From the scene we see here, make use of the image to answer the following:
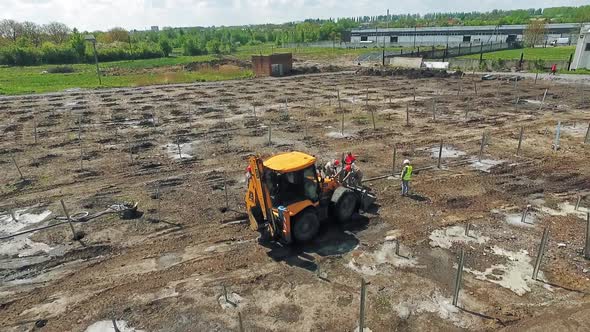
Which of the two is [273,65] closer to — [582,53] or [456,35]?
[582,53]

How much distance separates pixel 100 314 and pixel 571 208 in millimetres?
13203

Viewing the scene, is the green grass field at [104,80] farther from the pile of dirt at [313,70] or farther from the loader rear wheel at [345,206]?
the loader rear wheel at [345,206]

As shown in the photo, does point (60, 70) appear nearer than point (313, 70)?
No

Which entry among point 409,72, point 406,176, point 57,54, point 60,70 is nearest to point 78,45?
point 57,54

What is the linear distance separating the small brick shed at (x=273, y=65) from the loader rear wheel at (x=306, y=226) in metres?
37.5

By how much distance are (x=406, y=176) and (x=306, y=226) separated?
434 cm

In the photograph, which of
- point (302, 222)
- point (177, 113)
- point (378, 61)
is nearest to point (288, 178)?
point (302, 222)

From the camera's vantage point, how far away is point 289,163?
9633 millimetres

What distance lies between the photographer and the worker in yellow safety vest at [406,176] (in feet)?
40.6

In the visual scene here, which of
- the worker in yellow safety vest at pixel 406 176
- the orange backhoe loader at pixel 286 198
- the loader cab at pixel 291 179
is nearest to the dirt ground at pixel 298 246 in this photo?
the worker in yellow safety vest at pixel 406 176

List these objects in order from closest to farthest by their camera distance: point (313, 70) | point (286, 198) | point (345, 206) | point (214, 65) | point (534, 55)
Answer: point (286, 198) → point (345, 206) → point (313, 70) → point (534, 55) → point (214, 65)

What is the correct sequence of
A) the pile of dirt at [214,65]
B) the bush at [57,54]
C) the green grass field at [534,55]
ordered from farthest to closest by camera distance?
the bush at [57,54] < the pile of dirt at [214,65] < the green grass field at [534,55]

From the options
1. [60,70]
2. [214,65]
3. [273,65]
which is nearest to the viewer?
[273,65]

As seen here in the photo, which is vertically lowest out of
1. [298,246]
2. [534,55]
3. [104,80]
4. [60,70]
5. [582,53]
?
[298,246]
